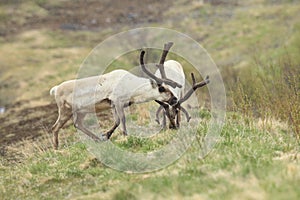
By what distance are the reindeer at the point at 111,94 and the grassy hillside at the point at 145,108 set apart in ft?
2.44

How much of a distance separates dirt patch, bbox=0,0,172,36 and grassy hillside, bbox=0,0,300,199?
0.10m

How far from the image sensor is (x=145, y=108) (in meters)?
14.9

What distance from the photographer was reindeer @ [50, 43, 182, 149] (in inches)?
424

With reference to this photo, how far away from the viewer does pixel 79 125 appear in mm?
11703

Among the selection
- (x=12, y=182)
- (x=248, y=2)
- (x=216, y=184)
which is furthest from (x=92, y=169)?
(x=248, y=2)

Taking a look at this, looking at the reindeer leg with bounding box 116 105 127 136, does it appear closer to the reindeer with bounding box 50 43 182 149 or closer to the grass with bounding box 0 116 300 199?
the reindeer with bounding box 50 43 182 149

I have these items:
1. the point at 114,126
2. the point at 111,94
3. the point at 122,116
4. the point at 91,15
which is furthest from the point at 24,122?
the point at 91,15

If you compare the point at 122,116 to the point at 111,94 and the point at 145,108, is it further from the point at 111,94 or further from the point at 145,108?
the point at 145,108

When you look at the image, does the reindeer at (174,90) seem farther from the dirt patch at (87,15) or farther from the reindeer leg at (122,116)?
the dirt patch at (87,15)

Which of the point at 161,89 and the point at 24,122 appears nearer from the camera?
the point at 161,89

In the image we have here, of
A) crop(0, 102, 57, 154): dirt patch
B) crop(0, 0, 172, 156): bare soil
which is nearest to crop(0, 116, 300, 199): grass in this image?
crop(0, 102, 57, 154): dirt patch

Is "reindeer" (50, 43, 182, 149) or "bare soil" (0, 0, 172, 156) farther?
"bare soil" (0, 0, 172, 156)

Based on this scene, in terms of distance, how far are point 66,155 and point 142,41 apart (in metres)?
25.3

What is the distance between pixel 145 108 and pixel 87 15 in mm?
30850
